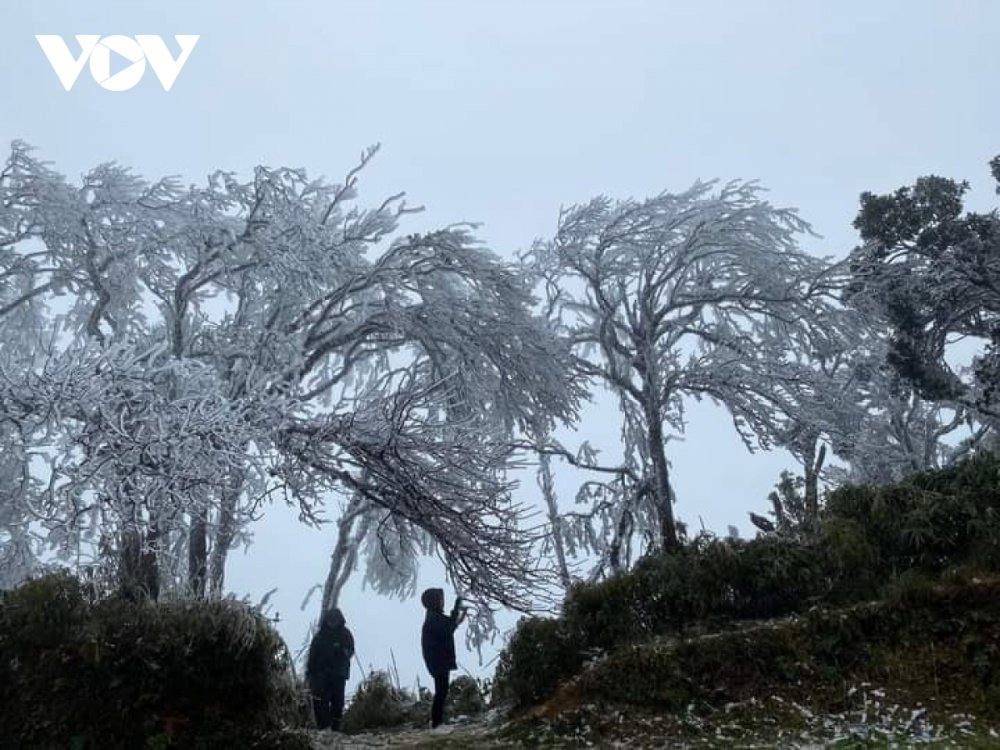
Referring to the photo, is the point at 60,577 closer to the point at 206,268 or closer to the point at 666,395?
the point at 206,268

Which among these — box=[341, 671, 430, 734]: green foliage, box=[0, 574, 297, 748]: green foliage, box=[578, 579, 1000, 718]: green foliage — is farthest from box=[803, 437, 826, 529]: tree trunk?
box=[0, 574, 297, 748]: green foliage

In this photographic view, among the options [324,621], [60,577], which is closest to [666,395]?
[324,621]

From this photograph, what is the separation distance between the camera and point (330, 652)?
36.6 ft

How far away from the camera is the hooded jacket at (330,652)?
11.2 meters

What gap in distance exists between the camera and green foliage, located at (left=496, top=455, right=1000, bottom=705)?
984 centimetres

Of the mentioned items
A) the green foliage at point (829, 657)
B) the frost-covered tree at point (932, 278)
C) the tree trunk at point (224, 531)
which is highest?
the frost-covered tree at point (932, 278)

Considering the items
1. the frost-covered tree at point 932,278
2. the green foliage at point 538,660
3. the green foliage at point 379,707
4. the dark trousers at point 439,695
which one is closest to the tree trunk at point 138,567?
the dark trousers at point 439,695

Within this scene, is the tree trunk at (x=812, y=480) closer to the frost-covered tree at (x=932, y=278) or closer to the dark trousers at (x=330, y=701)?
the frost-covered tree at (x=932, y=278)

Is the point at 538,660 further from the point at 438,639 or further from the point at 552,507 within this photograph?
the point at 552,507

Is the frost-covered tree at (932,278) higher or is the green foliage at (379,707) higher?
the frost-covered tree at (932,278)

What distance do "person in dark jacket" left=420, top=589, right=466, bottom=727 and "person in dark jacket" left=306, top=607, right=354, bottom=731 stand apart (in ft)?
3.39

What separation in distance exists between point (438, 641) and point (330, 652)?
130 cm

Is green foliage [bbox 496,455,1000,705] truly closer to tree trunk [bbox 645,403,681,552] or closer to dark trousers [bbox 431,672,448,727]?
dark trousers [bbox 431,672,448,727]

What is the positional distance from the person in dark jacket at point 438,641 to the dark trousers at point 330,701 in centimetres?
110
